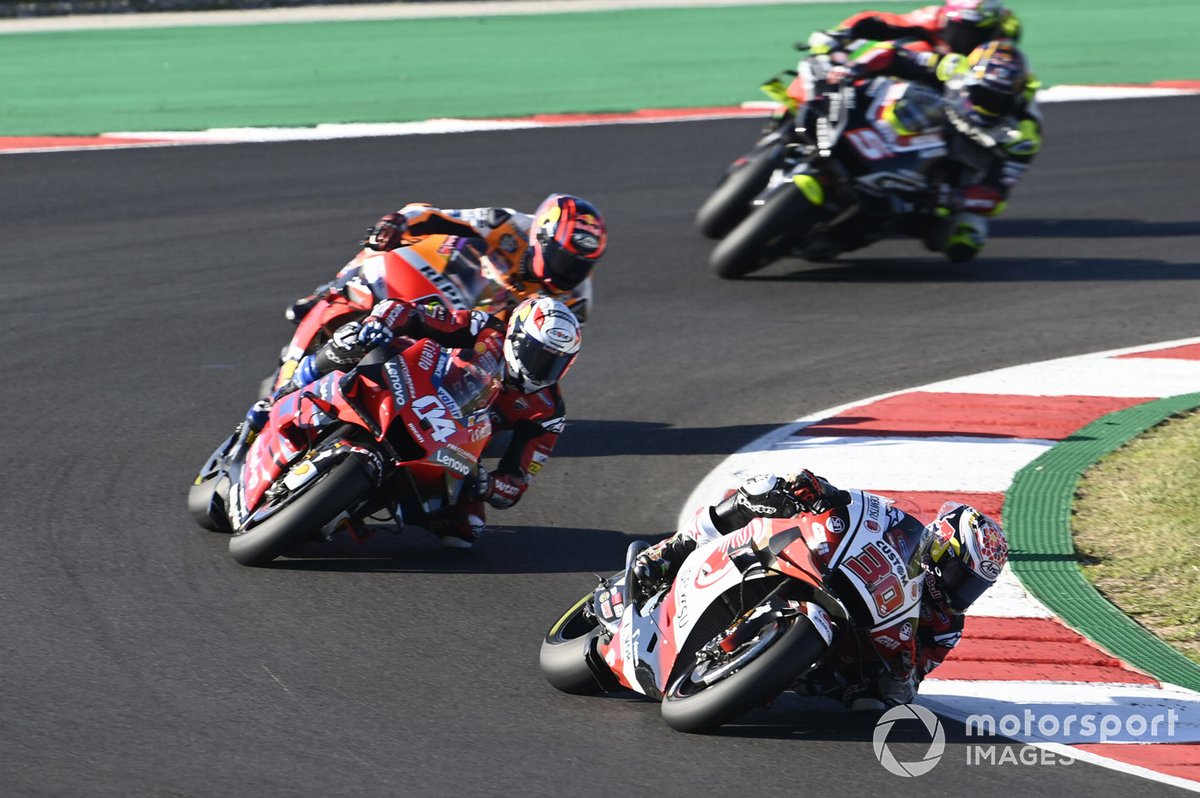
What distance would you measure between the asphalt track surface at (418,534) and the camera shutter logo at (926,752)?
4 centimetres

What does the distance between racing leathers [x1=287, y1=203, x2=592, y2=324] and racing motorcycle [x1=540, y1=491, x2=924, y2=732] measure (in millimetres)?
3113

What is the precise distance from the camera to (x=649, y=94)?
1955 centimetres

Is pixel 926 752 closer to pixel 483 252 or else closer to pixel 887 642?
pixel 887 642

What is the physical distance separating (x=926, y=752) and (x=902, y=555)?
2.07 ft

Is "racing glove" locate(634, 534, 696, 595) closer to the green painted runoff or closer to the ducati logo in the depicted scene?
the ducati logo

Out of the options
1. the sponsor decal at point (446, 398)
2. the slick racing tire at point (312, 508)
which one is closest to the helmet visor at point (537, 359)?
the sponsor decal at point (446, 398)

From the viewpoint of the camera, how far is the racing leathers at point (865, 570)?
5.48 meters

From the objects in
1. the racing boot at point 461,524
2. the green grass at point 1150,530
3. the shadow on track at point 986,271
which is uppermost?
the racing boot at point 461,524

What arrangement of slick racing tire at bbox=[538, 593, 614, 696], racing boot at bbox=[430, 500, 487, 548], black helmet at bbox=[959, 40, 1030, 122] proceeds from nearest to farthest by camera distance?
slick racing tire at bbox=[538, 593, 614, 696] → racing boot at bbox=[430, 500, 487, 548] → black helmet at bbox=[959, 40, 1030, 122]

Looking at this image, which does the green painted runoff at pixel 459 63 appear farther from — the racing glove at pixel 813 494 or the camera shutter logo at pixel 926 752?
the camera shutter logo at pixel 926 752

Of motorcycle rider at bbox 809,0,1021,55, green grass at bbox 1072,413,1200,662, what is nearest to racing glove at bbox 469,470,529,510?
green grass at bbox 1072,413,1200,662

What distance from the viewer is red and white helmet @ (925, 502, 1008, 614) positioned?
5605 mm

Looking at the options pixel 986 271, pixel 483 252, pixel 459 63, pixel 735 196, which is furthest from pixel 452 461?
pixel 459 63

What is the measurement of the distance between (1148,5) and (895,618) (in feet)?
82.0
